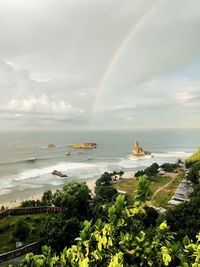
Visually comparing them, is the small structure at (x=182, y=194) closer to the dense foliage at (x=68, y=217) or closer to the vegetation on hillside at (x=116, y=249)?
the dense foliage at (x=68, y=217)

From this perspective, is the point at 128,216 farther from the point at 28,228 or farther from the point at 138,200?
the point at 28,228

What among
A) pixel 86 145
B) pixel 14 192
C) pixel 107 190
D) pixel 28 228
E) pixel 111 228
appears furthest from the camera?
pixel 86 145

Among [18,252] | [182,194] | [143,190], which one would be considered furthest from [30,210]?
[143,190]

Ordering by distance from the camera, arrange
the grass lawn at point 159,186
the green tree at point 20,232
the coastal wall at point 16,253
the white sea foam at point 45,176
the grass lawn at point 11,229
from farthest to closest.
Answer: the white sea foam at point 45,176 → the grass lawn at point 159,186 → the green tree at point 20,232 → the grass lawn at point 11,229 → the coastal wall at point 16,253

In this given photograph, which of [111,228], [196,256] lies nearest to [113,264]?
[111,228]

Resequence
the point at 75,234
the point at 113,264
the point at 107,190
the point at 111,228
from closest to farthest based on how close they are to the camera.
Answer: the point at 113,264
the point at 111,228
the point at 75,234
the point at 107,190

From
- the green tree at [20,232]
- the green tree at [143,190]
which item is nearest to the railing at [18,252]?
the green tree at [20,232]
